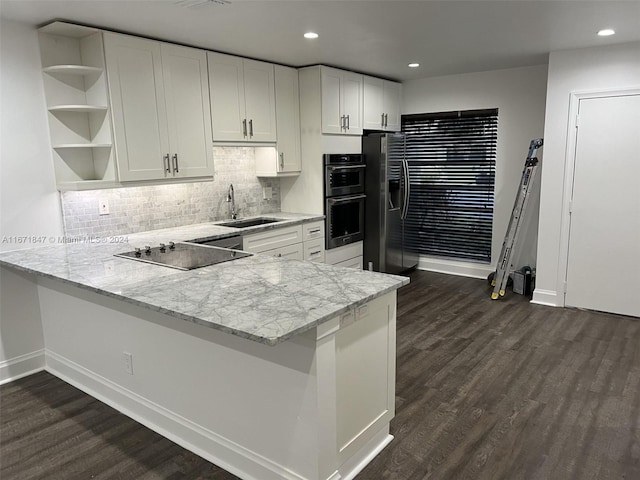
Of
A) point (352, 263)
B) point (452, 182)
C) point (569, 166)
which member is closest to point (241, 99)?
point (352, 263)

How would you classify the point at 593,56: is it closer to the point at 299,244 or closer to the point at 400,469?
the point at 299,244

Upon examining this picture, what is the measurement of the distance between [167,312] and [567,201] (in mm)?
3914

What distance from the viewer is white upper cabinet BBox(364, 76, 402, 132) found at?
525 cm

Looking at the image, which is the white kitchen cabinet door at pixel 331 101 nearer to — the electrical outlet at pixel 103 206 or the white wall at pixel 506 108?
the white wall at pixel 506 108

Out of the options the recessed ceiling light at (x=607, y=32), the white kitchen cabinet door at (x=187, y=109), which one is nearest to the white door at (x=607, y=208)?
the recessed ceiling light at (x=607, y=32)

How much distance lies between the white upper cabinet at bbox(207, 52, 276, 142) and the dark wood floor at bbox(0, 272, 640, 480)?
2279 mm

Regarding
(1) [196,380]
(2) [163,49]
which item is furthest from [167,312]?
(2) [163,49]

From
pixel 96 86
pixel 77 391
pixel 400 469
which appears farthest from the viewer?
pixel 96 86

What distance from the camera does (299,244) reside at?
14.9 feet

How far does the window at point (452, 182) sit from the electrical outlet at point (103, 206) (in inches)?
141

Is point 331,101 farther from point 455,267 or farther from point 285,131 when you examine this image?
point 455,267

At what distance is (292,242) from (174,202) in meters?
1.14

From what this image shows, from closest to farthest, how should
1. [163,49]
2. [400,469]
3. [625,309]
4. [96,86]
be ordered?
[400,469]
[96,86]
[163,49]
[625,309]

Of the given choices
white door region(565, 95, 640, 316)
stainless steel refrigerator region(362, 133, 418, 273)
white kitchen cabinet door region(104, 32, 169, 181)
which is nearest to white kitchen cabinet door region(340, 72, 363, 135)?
stainless steel refrigerator region(362, 133, 418, 273)
